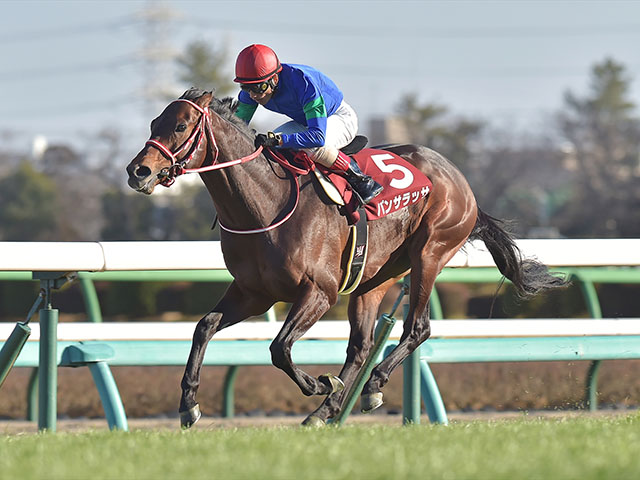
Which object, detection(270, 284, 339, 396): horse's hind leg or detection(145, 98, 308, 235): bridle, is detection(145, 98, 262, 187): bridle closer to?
detection(145, 98, 308, 235): bridle

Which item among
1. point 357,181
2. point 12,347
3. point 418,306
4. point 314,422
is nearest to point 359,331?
point 418,306

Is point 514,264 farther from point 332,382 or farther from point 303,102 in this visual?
point 303,102

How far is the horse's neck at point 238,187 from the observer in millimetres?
4328

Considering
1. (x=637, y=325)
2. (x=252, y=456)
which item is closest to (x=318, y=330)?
(x=637, y=325)

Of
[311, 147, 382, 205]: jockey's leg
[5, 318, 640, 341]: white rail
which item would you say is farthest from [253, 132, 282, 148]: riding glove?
[5, 318, 640, 341]: white rail

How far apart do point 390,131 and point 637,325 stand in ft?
173

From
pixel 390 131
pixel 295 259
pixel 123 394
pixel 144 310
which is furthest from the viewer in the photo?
pixel 390 131

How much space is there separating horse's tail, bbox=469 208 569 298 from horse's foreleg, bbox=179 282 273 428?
1377 millimetres

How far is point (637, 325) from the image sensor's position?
5.64 m

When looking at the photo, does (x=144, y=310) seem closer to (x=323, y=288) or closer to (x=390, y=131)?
(x=323, y=288)

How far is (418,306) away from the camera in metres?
4.95

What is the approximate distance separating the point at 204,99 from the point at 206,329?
92 centimetres

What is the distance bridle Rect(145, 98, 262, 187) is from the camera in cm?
408

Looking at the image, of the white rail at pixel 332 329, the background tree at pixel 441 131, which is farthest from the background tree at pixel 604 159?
the white rail at pixel 332 329
